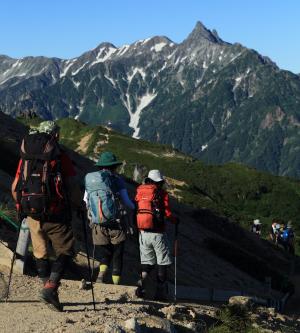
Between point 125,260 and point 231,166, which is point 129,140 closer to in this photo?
point 231,166

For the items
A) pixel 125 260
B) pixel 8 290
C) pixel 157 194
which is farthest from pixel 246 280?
pixel 8 290

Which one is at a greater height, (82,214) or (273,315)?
(82,214)

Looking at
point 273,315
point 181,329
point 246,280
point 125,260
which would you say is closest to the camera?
point 181,329

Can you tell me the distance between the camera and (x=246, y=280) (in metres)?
24.1

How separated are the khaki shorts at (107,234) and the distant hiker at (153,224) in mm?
440

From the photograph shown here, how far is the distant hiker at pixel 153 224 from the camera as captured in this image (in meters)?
10.8

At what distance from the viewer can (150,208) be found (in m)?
10.8

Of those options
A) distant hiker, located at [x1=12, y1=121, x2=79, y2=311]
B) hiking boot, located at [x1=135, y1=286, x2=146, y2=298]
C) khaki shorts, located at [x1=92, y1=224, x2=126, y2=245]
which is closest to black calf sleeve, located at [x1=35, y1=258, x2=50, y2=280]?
distant hiker, located at [x1=12, y1=121, x2=79, y2=311]

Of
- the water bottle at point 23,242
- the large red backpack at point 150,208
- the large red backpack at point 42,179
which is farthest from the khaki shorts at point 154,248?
the large red backpack at point 42,179

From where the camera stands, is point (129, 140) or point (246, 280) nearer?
point (246, 280)

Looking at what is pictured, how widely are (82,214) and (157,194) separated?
206cm

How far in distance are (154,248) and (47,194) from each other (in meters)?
3.27

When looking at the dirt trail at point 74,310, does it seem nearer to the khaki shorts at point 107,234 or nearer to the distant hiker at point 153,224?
the distant hiker at point 153,224

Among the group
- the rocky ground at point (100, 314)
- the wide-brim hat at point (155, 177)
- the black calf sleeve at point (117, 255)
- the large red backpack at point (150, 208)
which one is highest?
the wide-brim hat at point (155, 177)
